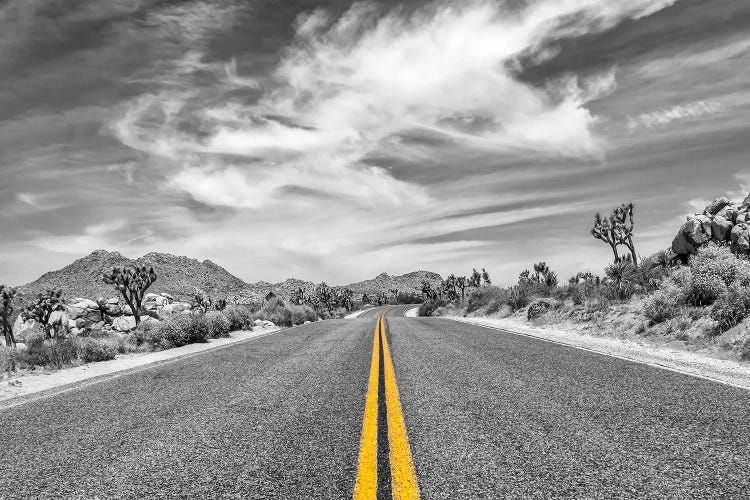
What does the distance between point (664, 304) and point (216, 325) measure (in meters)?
15.5

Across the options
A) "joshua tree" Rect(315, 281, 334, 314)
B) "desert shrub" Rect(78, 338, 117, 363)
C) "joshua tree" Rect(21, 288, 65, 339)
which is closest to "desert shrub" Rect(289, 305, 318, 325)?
"desert shrub" Rect(78, 338, 117, 363)

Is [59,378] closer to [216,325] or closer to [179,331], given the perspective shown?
[179,331]

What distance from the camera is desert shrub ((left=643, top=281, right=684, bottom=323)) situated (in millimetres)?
12773

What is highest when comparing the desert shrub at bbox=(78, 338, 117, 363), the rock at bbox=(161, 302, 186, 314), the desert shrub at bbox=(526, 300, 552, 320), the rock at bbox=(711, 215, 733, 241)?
the rock at bbox=(161, 302, 186, 314)

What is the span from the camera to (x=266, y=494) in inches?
114

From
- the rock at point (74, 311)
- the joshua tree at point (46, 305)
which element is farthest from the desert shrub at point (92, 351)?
the rock at point (74, 311)

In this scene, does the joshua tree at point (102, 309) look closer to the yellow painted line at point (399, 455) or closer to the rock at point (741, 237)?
the yellow painted line at point (399, 455)

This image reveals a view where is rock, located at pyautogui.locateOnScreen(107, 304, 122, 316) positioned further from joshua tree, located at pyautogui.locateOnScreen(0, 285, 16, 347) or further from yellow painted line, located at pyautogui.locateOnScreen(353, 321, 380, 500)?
yellow painted line, located at pyautogui.locateOnScreen(353, 321, 380, 500)

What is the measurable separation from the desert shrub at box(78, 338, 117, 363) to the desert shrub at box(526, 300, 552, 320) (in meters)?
16.5

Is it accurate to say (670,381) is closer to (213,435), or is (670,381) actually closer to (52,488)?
(213,435)

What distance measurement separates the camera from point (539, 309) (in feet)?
68.2

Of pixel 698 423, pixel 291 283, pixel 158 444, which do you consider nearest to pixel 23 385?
pixel 158 444

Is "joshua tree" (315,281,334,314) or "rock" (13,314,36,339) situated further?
"joshua tree" (315,281,334,314)

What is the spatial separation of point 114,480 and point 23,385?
23.9 feet
